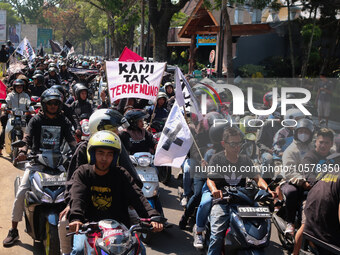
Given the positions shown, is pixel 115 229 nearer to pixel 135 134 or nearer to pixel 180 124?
pixel 180 124

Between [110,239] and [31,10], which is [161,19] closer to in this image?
[110,239]

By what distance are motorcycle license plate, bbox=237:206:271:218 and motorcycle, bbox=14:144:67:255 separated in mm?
2078

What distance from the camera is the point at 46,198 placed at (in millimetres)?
5383

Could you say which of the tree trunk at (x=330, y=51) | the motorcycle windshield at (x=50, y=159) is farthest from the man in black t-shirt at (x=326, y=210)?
the tree trunk at (x=330, y=51)

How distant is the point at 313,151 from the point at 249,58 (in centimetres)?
2518

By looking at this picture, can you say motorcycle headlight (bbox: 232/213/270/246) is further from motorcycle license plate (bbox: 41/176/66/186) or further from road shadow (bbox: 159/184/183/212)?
road shadow (bbox: 159/184/183/212)

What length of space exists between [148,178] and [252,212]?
2322 millimetres

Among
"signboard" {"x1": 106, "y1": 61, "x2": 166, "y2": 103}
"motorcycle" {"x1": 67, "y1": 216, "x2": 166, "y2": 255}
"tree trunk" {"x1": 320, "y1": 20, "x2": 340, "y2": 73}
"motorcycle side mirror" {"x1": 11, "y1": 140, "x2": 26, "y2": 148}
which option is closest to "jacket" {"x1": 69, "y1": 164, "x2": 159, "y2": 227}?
"motorcycle" {"x1": 67, "y1": 216, "x2": 166, "y2": 255}

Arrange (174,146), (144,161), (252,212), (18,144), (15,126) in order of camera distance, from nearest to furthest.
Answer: (252,212), (18,144), (174,146), (144,161), (15,126)

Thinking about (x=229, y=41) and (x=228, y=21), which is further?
(x=229, y=41)

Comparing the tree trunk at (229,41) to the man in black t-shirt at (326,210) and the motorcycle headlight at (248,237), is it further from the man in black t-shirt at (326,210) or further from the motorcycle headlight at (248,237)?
the man in black t-shirt at (326,210)

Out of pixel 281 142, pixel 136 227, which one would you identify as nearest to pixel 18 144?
pixel 136 227

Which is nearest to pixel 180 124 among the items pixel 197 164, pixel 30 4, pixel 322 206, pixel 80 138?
pixel 197 164

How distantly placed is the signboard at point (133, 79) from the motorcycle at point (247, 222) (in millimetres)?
4897
